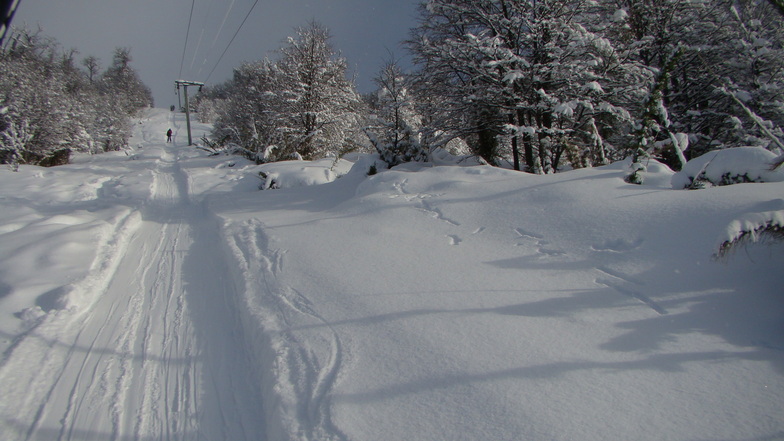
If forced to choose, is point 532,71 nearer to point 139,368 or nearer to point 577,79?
point 577,79

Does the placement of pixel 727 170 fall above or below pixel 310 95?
below

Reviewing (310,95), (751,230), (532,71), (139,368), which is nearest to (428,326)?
(139,368)

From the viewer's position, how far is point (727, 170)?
16.2ft

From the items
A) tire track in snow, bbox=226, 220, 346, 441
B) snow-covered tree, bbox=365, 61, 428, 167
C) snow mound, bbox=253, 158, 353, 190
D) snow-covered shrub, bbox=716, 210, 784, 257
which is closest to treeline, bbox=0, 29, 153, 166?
snow mound, bbox=253, 158, 353, 190

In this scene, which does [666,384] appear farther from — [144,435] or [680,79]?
[680,79]

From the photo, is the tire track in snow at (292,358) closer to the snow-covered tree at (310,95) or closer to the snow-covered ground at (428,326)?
the snow-covered ground at (428,326)

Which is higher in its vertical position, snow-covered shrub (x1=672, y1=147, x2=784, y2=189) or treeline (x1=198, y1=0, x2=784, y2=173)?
treeline (x1=198, y1=0, x2=784, y2=173)

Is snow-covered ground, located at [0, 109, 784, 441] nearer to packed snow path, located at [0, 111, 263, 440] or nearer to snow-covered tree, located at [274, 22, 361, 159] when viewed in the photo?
packed snow path, located at [0, 111, 263, 440]

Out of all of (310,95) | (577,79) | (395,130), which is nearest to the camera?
(577,79)

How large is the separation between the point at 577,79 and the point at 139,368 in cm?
1023

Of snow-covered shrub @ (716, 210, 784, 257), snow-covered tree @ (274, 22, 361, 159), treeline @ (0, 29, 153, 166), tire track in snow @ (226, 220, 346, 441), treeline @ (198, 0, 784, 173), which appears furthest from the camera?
snow-covered tree @ (274, 22, 361, 159)

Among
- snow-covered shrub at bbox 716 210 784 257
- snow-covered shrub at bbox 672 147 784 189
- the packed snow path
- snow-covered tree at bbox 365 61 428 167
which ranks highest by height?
snow-covered tree at bbox 365 61 428 167

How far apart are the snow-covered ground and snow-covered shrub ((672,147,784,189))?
1.36 feet

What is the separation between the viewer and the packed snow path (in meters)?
2.53
